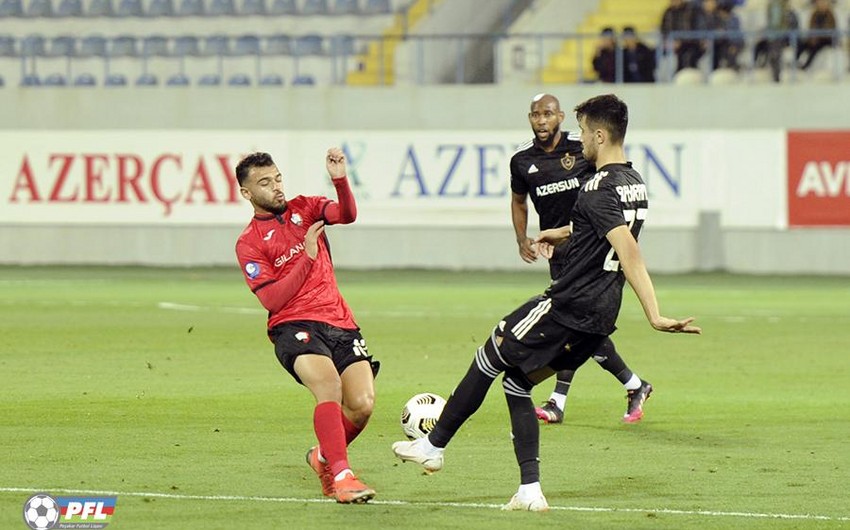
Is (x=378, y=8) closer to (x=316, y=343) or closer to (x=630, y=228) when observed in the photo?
(x=316, y=343)

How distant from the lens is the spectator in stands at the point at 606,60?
28.2 meters

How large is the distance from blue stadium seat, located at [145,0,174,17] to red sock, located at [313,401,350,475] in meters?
25.9

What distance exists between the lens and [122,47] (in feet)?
103

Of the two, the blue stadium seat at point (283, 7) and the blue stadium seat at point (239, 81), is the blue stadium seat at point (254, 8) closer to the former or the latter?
the blue stadium seat at point (283, 7)

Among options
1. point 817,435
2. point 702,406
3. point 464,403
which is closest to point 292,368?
point 464,403

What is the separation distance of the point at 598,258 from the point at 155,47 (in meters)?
24.5

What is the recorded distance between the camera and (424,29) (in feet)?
104

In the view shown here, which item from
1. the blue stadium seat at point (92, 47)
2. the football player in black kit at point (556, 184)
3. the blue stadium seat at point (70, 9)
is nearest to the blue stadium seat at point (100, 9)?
the blue stadium seat at point (70, 9)

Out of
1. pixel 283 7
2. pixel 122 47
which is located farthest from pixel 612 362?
pixel 283 7

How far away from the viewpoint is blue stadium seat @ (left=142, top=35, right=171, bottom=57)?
1201 inches

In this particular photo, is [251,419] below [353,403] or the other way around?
below

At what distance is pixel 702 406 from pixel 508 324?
470 cm

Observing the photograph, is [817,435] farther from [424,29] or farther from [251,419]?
[424,29]

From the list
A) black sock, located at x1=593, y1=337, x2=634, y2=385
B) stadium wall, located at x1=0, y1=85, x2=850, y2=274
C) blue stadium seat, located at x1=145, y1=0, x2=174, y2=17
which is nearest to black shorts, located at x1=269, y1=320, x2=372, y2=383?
black sock, located at x1=593, y1=337, x2=634, y2=385
